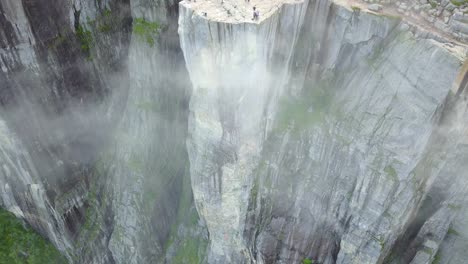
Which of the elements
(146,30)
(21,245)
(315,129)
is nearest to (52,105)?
(146,30)

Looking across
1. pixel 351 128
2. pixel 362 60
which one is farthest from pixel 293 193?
pixel 362 60

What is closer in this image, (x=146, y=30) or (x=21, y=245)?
(x=146, y=30)

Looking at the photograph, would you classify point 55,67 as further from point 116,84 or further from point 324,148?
point 324,148

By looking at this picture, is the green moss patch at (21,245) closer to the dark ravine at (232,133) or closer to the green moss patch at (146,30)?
the dark ravine at (232,133)

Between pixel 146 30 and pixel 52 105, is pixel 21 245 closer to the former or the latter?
pixel 52 105

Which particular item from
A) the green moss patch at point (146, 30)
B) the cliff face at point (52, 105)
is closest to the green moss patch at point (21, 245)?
the cliff face at point (52, 105)
